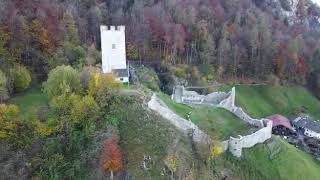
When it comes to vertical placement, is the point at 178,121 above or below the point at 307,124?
above

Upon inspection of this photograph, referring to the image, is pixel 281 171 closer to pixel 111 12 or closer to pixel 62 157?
pixel 62 157

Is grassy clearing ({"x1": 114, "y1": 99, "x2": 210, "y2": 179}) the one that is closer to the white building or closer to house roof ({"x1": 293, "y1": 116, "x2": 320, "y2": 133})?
the white building

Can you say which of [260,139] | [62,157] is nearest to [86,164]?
[62,157]

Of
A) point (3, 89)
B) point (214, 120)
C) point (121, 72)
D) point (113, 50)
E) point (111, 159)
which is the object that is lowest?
point (111, 159)

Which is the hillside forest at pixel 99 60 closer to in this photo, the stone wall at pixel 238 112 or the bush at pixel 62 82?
the bush at pixel 62 82

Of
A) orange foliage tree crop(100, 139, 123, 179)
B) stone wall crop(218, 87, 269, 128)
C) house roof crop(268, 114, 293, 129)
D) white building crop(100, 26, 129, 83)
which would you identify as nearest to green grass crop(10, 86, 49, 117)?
white building crop(100, 26, 129, 83)

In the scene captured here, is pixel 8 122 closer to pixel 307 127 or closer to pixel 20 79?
pixel 20 79

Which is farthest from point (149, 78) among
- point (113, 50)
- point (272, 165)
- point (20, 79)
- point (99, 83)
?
point (272, 165)
